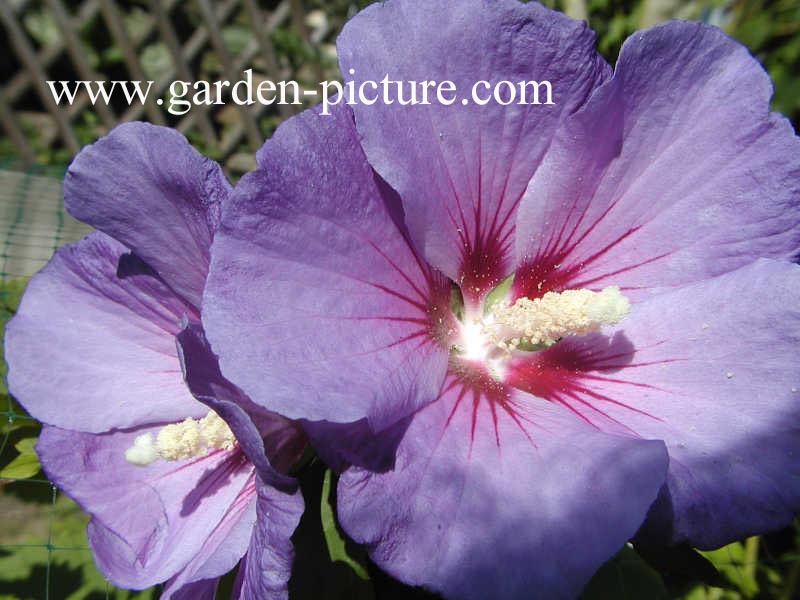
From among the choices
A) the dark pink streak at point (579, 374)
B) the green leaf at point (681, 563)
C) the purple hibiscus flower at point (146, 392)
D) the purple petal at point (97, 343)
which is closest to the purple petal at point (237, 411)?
the purple hibiscus flower at point (146, 392)

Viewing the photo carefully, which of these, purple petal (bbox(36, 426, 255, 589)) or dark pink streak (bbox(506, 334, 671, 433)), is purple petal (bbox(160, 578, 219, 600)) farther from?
dark pink streak (bbox(506, 334, 671, 433))

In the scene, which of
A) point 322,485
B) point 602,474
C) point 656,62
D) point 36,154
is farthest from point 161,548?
point 36,154

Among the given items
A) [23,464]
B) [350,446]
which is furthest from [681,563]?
[23,464]

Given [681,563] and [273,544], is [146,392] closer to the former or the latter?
[273,544]

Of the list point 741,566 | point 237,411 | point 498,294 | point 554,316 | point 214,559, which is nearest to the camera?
point 237,411

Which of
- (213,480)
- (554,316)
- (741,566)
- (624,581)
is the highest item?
(554,316)

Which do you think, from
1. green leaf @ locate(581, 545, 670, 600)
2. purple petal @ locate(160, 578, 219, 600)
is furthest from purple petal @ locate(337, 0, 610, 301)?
green leaf @ locate(581, 545, 670, 600)
